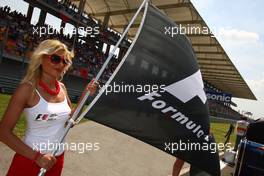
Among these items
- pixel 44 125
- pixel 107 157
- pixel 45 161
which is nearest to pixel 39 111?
pixel 44 125

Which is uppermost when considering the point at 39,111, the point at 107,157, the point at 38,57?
the point at 38,57

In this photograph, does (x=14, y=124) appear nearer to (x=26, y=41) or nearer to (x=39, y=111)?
(x=39, y=111)

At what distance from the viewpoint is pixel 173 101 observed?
9.43ft

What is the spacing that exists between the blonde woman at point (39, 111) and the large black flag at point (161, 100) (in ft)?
1.00

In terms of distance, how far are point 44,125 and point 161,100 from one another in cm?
101

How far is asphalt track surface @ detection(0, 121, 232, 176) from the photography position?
18.8ft

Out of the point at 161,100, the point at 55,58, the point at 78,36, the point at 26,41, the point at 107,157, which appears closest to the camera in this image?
the point at 55,58

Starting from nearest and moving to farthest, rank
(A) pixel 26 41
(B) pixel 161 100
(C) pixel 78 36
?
1. (B) pixel 161 100
2. (A) pixel 26 41
3. (C) pixel 78 36

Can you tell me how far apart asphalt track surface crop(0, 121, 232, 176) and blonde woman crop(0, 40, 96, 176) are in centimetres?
260

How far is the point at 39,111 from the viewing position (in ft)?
7.80

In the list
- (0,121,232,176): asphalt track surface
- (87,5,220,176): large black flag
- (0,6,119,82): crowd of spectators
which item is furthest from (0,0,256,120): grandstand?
(87,5,220,176): large black flag

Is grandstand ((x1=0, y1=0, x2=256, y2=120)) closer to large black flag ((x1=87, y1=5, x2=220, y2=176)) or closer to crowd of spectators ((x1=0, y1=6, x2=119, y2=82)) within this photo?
crowd of spectators ((x1=0, y1=6, x2=119, y2=82))

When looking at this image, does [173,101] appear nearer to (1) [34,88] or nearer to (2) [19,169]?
(1) [34,88]

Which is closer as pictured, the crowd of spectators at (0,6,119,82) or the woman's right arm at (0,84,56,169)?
the woman's right arm at (0,84,56,169)
